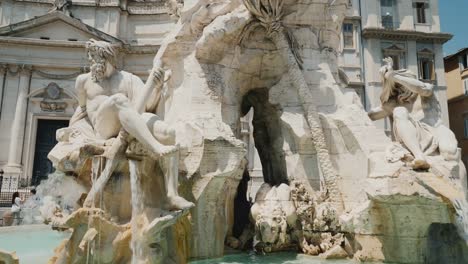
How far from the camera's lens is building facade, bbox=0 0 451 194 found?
24.9 meters

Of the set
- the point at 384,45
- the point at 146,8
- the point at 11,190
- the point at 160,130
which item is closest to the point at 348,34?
the point at 384,45

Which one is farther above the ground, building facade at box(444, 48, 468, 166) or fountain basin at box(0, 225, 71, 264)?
building facade at box(444, 48, 468, 166)

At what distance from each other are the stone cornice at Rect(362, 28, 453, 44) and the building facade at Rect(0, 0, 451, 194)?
2.7 inches

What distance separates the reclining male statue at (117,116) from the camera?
14.2ft

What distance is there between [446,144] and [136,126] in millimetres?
4507

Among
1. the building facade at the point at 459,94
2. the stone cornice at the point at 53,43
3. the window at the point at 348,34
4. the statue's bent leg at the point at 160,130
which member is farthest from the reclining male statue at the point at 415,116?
the building facade at the point at 459,94

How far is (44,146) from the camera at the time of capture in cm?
2531

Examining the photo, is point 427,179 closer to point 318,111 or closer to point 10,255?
point 318,111

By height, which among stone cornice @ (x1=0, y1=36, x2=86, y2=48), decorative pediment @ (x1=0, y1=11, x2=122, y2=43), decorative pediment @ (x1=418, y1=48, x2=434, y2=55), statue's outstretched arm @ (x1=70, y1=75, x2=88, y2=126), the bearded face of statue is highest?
decorative pediment @ (x1=0, y1=11, x2=122, y2=43)

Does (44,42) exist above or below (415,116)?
above

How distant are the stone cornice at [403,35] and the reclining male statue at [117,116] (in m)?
24.3

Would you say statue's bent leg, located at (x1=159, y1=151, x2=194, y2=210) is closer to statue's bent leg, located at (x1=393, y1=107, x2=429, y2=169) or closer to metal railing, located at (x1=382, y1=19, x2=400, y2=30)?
statue's bent leg, located at (x1=393, y1=107, x2=429, y2=169)

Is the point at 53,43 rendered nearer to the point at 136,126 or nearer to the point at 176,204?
the point at 136,126

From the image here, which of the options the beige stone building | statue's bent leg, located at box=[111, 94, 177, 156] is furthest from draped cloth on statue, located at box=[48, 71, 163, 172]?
the beige stone building
